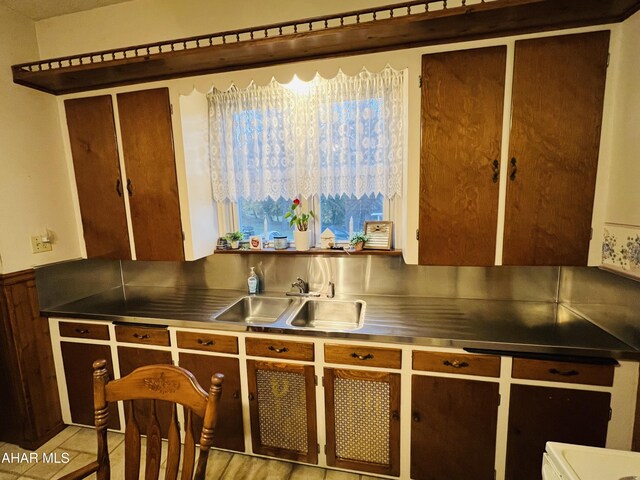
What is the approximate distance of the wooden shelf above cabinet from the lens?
131cm

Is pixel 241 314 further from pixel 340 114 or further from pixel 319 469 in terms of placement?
pixel 340 114

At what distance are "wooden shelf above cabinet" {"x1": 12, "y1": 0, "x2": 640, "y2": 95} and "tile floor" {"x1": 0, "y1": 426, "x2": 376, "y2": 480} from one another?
2.27 m

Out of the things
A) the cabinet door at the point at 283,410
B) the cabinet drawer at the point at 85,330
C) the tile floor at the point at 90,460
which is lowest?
the tile floor at the point at 90,460

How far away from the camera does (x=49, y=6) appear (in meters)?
1.91

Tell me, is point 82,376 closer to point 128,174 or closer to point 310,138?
point 128,174

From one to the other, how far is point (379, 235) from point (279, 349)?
38.4 inches

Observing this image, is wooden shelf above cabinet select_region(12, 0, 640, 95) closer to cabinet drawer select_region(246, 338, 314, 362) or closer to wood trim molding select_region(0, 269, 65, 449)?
wood trim molding select_region(0, 269, 65, 449)

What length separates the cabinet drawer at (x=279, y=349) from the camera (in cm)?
164

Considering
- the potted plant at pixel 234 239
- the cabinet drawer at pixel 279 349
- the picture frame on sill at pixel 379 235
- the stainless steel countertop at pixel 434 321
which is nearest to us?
the stainless steel countertop at pixel 434 321

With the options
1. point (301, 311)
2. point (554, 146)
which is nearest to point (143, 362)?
point (301, 311)

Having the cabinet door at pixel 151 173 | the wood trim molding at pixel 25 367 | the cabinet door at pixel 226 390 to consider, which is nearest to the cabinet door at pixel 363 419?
the cabinet door at pixel 226 390

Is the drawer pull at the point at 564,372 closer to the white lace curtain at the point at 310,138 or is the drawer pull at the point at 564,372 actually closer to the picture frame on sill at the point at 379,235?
the picture frame on sill at the point at 379,235

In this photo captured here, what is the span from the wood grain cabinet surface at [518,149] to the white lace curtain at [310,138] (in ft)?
1.40

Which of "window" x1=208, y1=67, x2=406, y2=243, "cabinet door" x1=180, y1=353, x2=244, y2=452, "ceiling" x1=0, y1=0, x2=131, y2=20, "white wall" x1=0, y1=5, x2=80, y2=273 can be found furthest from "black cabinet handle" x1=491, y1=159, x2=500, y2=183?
"white wall" x1=0, y1=5, x2=80, y2=273
